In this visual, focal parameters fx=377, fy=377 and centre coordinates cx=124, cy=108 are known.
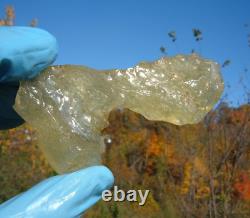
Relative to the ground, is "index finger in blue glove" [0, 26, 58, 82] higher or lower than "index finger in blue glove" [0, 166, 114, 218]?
higher

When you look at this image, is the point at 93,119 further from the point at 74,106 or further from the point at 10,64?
the point at 10,64

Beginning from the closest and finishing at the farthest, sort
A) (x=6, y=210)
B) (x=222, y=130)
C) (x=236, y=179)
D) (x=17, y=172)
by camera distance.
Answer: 1. (x=6, y=210)
2. (x=222, y=130)
3. (x=236, y=179)
4. (x=17, y=172)

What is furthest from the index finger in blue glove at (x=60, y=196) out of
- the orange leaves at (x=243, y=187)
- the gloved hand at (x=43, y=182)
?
the orange leaves at (x=243, y=187)

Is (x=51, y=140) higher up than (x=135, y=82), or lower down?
lower down

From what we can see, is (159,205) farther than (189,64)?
Yes

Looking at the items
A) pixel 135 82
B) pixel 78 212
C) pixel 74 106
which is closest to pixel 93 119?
pixel 74 106

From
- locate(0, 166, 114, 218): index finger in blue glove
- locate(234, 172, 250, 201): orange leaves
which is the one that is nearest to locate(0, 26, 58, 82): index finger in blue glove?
locate(0, 166, 114, 218): index finger in blue glove

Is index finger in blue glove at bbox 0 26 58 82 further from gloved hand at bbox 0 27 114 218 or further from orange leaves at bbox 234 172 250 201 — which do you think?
orange leaves at bbox 234 172 250 201
